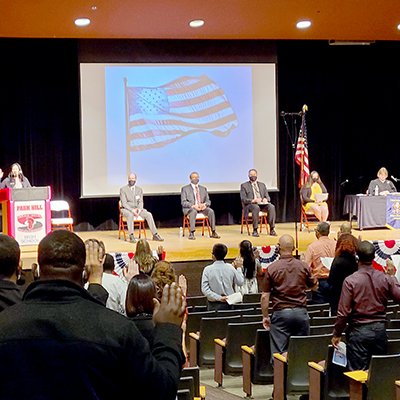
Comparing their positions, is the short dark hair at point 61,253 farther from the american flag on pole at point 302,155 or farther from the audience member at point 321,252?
the american flag on pole at point 302,155

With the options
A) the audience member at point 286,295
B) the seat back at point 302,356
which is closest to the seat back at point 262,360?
the audience member at point 286,295

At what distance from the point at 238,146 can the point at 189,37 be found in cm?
236

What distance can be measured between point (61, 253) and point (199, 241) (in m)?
9.77

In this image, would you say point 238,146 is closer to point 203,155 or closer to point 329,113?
point 203,155

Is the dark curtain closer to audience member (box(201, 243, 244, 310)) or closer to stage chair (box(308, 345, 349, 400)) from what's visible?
audience member (box(201, 243, 244, 310))

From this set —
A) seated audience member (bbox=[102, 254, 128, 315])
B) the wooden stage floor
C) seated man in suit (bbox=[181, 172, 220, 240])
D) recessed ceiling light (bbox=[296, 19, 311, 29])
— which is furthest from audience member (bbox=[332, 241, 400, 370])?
recessed ceiling light (bbox=[296, 19, 311, 29])

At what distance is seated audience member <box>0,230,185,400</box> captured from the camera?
1.81 m

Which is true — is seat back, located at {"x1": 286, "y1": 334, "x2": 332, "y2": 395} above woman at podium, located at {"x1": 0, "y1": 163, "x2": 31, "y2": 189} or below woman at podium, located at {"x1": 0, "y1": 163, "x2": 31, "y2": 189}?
below

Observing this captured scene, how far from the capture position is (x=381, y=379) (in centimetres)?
456

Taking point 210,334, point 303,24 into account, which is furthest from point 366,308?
point 303,24

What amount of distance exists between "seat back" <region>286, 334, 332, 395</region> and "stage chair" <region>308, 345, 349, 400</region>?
0.23m

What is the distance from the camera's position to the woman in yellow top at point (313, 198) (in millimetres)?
12781

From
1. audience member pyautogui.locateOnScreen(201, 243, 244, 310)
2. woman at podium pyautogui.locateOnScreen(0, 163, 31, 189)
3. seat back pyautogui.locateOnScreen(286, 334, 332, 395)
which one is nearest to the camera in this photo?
seat back pyautogui.locateOnScreen(286, 334, 332, 395)

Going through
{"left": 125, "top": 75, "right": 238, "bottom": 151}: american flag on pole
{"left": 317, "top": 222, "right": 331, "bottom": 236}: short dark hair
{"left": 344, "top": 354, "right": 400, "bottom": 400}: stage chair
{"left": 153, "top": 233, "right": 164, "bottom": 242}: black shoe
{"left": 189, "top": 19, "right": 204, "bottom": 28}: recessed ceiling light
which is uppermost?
{"left": 189, "top": 19, "right": 204, "bottom": 28}: recessed ceiling light
